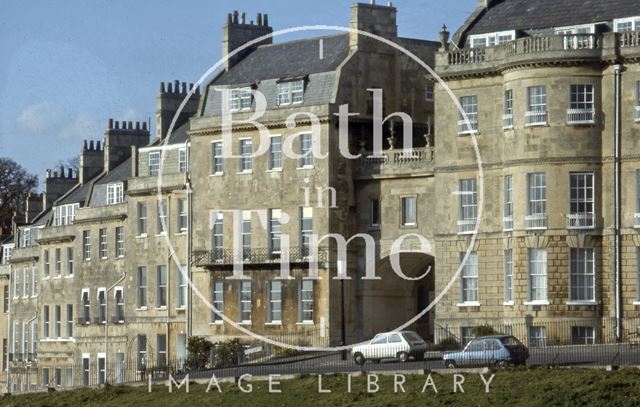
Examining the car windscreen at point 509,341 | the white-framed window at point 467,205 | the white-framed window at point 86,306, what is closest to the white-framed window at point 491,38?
the white-framed window at point 467,205

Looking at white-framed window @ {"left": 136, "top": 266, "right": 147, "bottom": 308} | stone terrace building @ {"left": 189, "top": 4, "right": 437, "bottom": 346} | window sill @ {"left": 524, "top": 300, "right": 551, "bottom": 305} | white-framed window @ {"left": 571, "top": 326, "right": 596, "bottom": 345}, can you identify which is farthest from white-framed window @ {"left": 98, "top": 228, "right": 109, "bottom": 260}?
white-framed window @ {"left": 571, "top": 326, "right": 596, "bottom": 345}

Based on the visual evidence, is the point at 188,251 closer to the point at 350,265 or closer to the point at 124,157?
the point at 350,265

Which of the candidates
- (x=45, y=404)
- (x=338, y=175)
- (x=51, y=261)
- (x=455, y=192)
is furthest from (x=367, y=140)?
(x=51, y=261)

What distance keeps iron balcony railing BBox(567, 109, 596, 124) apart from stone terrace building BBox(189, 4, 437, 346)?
8.20m

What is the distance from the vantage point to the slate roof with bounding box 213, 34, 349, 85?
8600cm

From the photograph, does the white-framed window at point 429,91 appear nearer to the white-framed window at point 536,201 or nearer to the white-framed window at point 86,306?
the white-framed window at point 536,201

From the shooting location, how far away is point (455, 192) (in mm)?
78250

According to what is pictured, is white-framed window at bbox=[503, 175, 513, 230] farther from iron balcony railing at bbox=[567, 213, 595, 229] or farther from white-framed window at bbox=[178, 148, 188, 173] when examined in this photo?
white-framed window at bbox=[178, 148, 188, 173]

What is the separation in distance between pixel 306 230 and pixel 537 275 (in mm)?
12799

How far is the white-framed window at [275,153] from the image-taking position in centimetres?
8512

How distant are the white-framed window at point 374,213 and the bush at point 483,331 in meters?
9.61

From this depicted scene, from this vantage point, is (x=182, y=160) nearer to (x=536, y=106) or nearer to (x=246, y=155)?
(x=246, y=155)

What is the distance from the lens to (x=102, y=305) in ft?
326

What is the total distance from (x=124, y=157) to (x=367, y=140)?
2343 centimetres
